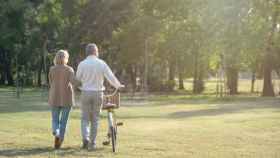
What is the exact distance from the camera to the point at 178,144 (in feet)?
44.1

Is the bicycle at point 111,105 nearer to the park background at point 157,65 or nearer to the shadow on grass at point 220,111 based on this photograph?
the park background at point 157,65

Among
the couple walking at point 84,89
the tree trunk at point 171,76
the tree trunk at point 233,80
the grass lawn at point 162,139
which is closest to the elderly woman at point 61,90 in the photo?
the couple walking at point 84,89

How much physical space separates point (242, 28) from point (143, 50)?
755 cm

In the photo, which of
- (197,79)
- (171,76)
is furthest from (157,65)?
(171,76)

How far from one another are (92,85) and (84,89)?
0.54ft

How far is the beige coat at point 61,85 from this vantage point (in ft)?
40.0

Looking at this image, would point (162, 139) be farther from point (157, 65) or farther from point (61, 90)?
point (157, 65)

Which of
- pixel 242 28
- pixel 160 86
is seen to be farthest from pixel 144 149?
pixel 160 86

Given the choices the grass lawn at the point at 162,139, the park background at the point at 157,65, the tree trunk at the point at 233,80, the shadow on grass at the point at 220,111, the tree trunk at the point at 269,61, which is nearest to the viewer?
the grass lawn at the point at 162,139

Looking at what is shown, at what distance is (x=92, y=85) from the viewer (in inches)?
466

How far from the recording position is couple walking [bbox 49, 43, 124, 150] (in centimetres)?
1183

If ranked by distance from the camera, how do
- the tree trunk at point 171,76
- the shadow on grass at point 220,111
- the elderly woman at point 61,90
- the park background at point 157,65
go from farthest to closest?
the tree trunk at point 171,76
the shadow on grass at point 220,111
the park background at point 157,65
the elderly woman at point 61,90

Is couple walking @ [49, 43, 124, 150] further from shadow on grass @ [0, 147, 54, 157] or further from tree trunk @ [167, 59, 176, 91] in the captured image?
tree trunk @ [167, 59, 176, 91]

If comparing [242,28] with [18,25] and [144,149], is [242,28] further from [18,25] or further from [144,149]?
[144,149]
